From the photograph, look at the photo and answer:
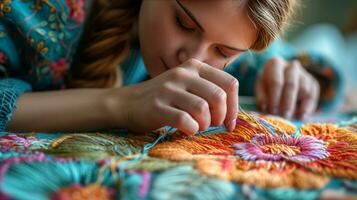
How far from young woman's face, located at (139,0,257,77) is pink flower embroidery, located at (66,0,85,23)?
0.39 ft

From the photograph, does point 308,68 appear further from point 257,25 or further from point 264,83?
point 257,25

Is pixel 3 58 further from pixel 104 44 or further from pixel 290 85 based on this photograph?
pixel 290 85

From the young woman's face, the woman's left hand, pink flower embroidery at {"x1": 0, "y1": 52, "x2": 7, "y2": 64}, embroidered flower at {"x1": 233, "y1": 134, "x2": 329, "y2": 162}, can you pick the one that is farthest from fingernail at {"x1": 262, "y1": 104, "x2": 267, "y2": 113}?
pink flower embroidery at {"x1": 0, "y1": 52, "x2": 7, "y2": 64}

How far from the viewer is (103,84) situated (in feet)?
2.52

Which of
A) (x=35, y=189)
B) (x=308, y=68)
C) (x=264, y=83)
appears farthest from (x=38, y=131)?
(x=308, y=68)

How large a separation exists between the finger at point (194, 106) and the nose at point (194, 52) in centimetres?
12

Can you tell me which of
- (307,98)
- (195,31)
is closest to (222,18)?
(195,31)

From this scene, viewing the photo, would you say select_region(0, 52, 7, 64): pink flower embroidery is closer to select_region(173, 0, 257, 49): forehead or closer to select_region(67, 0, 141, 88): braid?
select_region(67, 0, 141, 88): braid

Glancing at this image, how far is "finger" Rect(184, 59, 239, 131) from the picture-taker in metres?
0.49

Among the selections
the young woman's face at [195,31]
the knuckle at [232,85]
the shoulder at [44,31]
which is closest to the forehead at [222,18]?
the young woman's face at [195,31]

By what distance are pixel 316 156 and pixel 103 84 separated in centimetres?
45

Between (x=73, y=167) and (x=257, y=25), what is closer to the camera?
(x=73, y=167)

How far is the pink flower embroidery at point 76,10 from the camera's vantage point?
69cm

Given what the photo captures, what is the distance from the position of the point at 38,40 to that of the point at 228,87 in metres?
0.34
